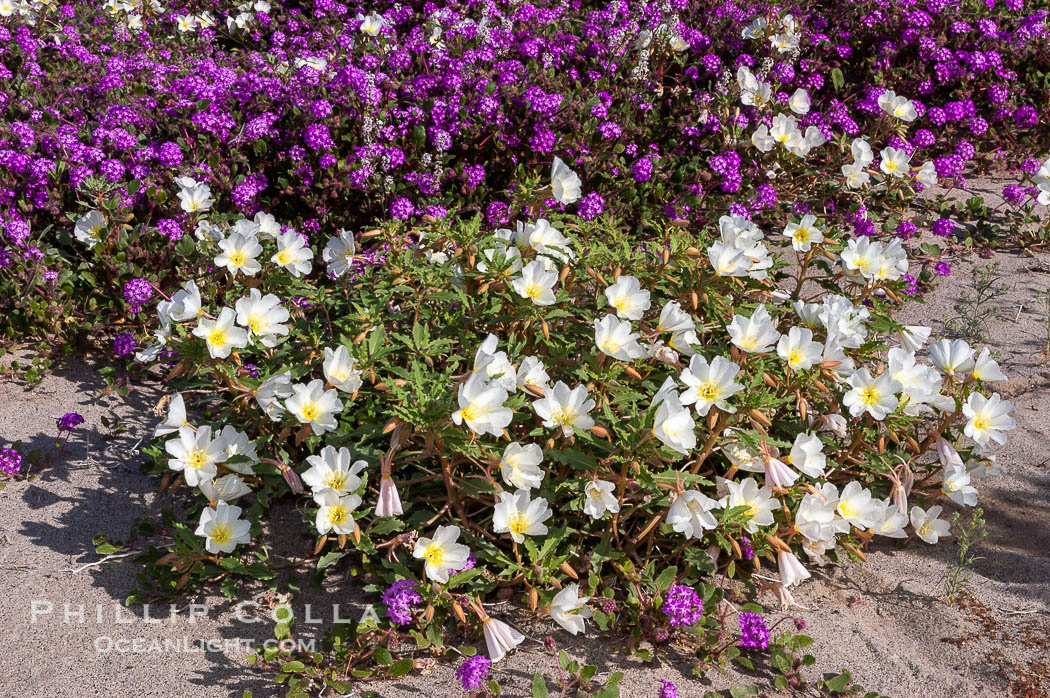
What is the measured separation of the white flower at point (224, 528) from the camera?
2.53 meters

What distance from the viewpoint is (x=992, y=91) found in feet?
16.7

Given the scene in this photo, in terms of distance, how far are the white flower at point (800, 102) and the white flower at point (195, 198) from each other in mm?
2884

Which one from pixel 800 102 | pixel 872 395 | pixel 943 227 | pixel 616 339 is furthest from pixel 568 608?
pixel 800 102

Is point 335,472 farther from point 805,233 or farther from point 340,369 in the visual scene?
point 805,233

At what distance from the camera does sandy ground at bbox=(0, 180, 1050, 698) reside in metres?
2.42

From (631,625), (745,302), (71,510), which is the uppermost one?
(745,302)

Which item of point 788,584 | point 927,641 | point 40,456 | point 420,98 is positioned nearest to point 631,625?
point 788,584

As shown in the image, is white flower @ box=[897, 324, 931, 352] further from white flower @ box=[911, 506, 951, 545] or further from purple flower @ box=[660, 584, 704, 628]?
purple flower @ box=[660, 584, 704, 628]

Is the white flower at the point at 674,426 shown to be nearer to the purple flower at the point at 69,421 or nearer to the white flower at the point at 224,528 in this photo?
the white flower at the point at 224,528

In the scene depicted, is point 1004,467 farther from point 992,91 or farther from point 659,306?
point 992,91

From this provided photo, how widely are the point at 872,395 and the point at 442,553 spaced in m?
1.33

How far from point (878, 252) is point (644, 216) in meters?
1.42

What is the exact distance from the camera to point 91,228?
3.64 metres

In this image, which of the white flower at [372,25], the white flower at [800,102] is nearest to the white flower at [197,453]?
the white flower at [372,25]
